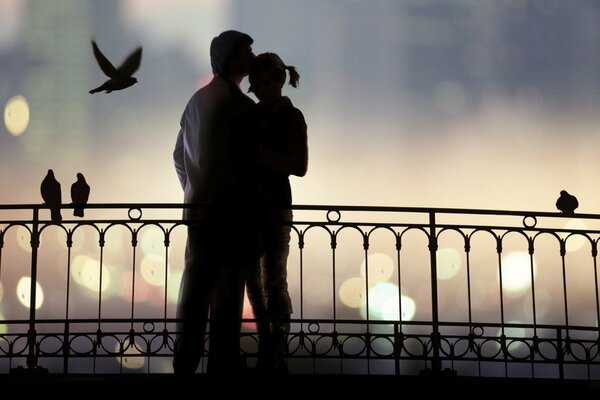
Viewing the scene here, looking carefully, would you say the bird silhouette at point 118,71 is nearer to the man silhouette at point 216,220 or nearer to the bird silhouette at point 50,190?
the bird silhouette at point 50,190

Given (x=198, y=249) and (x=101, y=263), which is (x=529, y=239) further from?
(x=101, y=263)

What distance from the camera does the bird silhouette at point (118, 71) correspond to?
9.07 meters

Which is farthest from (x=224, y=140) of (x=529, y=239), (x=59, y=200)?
(x=529, y=239)

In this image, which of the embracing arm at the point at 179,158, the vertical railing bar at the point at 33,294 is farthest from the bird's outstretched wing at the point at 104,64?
the embracing arm at the point at 179,158

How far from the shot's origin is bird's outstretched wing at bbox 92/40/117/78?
9.06 m

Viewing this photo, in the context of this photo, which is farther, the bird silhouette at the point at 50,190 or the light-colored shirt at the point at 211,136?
the bird silhouette at the point at 50,190

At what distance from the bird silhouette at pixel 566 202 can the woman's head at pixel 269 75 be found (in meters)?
2.80

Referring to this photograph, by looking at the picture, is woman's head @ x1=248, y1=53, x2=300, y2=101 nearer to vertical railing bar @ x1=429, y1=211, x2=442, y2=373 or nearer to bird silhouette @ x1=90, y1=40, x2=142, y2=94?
vertical railing bar @ x1=429, y1=211, x2=442, y2=373

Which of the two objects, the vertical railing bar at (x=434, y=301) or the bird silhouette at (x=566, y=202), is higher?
the bird silhouette at (x=566, y=202)

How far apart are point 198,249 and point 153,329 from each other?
0.94 meters

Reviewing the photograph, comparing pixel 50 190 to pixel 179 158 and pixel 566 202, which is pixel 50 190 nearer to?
pixel 179 158

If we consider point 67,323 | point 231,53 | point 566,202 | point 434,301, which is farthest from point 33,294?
point 566,202

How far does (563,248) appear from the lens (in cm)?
711

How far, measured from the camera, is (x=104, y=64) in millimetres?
9094
